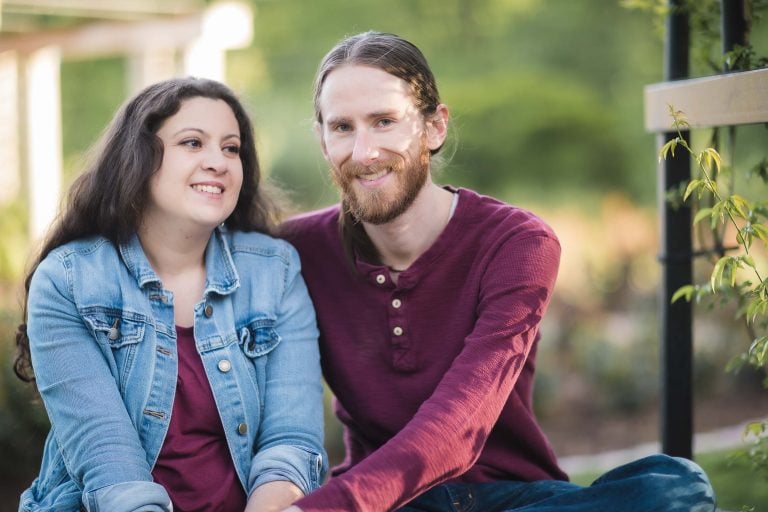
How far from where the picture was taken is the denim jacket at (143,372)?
91.3 inches

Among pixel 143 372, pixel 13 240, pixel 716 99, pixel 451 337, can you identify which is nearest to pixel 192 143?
pixel 143 372

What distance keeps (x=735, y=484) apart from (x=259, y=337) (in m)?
1.85

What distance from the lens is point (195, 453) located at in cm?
247

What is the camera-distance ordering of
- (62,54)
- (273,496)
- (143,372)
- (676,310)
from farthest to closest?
(62,54), (676,310), (143,372), (273,496)

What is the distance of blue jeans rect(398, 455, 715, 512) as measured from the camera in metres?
2.15

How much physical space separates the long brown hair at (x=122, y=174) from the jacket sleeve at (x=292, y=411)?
0.50 m

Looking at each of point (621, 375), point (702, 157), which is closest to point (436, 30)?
point (621, 375)

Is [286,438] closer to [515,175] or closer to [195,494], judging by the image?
[195,494]

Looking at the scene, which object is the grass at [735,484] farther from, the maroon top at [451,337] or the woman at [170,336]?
the woman at [170,336]

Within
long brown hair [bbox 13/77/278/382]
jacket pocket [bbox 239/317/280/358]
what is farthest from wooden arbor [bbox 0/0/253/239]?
Answer: jacket pocket [bbox 239/317/280/358]

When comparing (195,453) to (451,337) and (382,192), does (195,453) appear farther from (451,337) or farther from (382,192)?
(382,192)

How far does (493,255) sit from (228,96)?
2.92 feet

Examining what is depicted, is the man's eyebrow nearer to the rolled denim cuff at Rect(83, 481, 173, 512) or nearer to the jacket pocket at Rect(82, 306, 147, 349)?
the jacket pocket at Rect(82, 306, 147, 349)

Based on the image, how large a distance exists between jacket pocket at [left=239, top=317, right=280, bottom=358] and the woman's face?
0.30 metres
